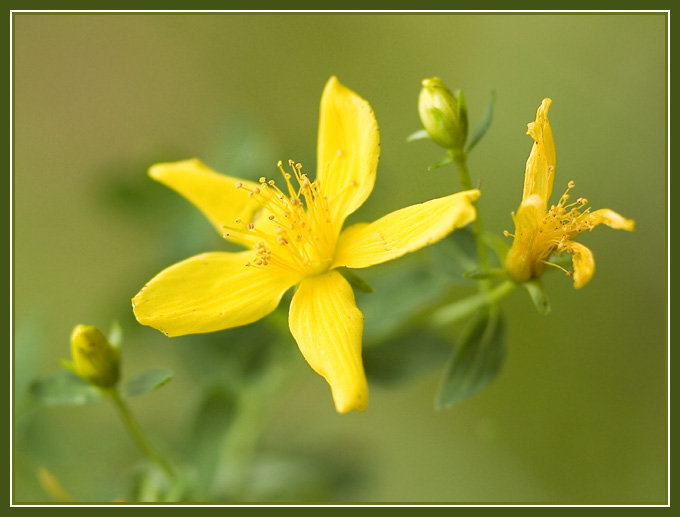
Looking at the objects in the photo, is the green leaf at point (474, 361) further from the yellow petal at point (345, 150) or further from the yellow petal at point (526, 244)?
the yellow petal at point (345, 150)

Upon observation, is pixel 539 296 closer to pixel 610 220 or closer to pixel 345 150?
pixel 610 220

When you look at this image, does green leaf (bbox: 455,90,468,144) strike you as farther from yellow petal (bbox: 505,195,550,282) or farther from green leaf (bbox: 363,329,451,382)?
green leaf (bbox: 363,329,451,382)

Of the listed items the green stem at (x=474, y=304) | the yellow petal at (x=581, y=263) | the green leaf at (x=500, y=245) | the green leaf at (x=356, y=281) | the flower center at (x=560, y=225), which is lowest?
the green stem at (x=474, y=304)

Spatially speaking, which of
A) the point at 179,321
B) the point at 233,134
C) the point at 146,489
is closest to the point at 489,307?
the point at 179,321

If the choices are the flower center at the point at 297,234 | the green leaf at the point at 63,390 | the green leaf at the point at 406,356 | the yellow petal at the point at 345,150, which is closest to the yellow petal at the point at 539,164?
the yellow petal at the point at 345,150

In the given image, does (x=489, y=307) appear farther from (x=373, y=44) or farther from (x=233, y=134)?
(x=373, y=44)

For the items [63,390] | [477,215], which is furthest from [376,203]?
[63,390]
